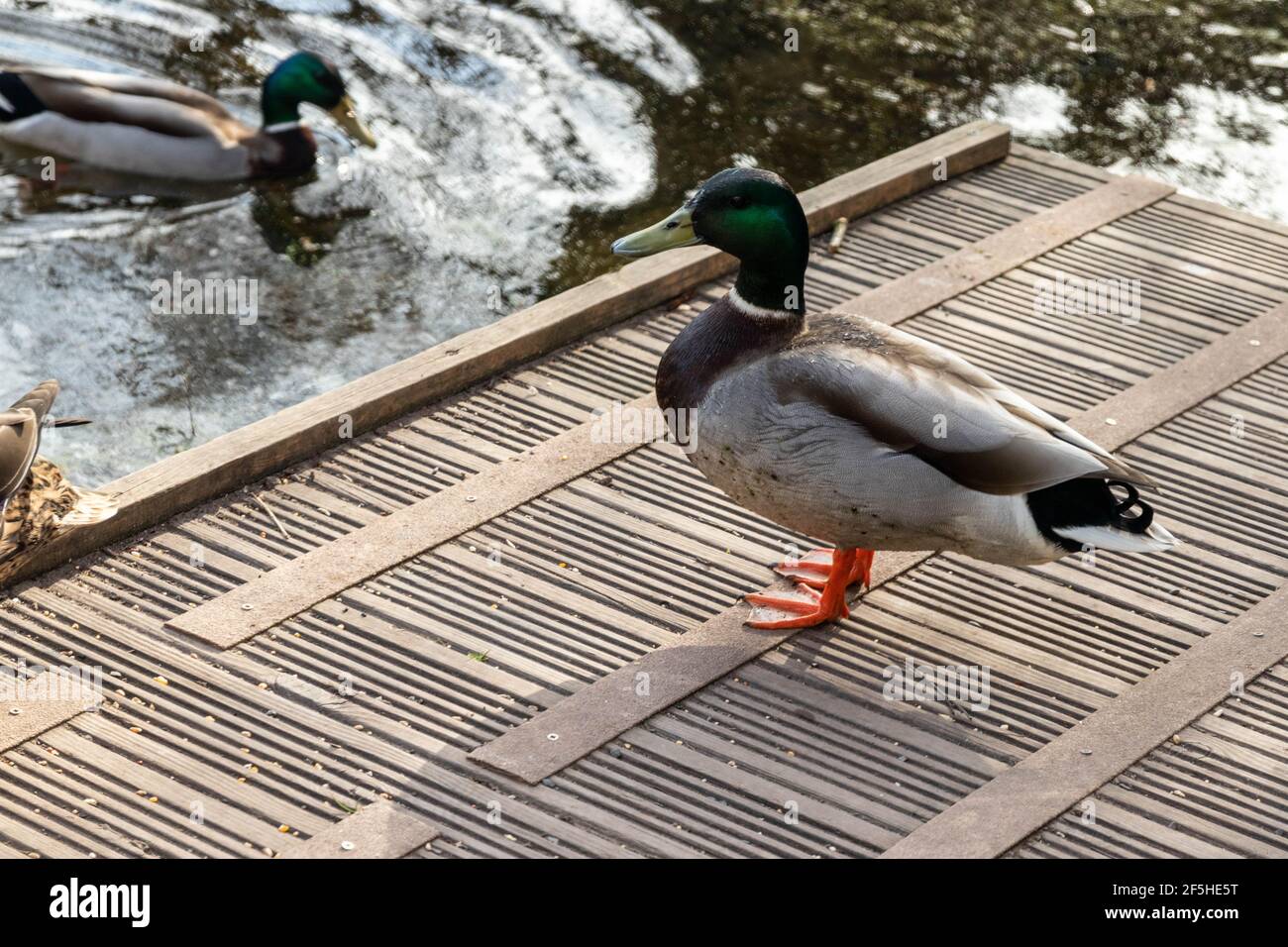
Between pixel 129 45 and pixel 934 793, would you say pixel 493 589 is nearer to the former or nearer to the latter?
pixel 934 793

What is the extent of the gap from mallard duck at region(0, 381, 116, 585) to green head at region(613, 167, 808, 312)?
6.04 feet

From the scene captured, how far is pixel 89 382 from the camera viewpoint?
24.9 feet

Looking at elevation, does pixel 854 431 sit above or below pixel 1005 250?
above

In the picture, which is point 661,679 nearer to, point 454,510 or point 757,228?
point 454,510

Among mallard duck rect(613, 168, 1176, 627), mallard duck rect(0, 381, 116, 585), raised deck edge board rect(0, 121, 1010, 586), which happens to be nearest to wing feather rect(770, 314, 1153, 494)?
mallard duck rect(613, 168, 1176, 627)

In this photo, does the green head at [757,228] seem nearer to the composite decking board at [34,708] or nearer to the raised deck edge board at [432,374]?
the raised deck edge board at [432,374]

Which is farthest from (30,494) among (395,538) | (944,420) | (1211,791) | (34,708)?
(1211,791)

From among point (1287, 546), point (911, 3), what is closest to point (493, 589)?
point (1287, 546)

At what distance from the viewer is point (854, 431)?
205 inches

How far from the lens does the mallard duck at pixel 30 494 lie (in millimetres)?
5145

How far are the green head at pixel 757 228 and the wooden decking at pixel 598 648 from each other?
1.00 m

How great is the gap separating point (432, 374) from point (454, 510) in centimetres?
78

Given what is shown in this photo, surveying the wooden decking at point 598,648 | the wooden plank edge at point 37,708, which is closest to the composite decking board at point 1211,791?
the wooden decking at point 598,648
